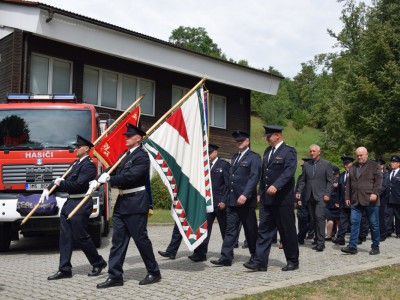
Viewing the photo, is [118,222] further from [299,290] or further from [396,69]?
[396,69]

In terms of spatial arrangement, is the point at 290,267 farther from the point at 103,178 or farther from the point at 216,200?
the point at 103,178

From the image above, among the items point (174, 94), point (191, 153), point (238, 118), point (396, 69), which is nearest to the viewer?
point (191, 153)

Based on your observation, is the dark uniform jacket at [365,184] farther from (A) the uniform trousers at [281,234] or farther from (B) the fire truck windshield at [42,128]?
(B) the fire truck windshield at [42,128]

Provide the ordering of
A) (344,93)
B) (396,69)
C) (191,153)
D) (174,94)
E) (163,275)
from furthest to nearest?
(344,93)
(396,69)
(174,94)
(191,153)
(163,275)

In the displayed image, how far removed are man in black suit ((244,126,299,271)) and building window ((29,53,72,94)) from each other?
12.5m

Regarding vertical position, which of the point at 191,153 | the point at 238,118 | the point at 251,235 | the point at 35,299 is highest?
the point at 238,118

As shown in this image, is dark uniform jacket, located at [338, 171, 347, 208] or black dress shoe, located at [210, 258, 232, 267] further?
dark uniform jacket, located at [338, 171, 347, 208]

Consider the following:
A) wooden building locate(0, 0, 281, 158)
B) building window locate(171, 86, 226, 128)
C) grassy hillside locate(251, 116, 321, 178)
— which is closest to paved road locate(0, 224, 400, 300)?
wooden building locate(0, 0, 281, 158)

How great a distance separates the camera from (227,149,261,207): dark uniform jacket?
8133 millimetres

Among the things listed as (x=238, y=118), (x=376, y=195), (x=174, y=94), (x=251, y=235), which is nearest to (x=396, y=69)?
(x=238, y=118)

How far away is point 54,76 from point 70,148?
9.73 meters

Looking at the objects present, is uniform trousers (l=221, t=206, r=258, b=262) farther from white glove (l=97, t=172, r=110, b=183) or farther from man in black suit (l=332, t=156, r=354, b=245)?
man in black suit (l=332, t=156, r=354, b=245)

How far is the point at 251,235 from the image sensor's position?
824 cm

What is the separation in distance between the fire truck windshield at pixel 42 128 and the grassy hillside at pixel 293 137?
44.4m
